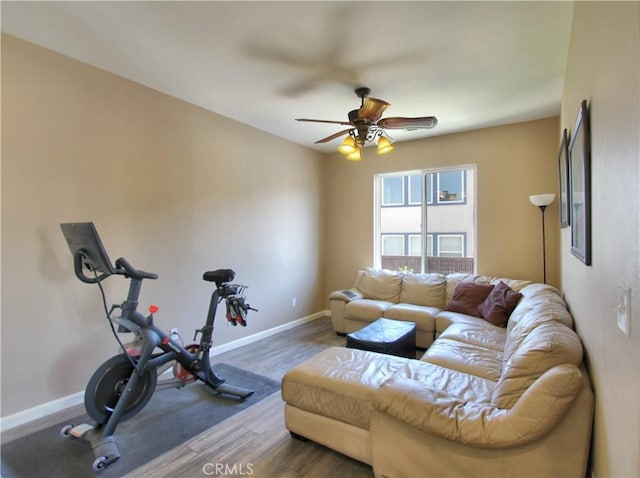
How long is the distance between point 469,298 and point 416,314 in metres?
0.65

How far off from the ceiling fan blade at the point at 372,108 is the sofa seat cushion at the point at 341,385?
202cm

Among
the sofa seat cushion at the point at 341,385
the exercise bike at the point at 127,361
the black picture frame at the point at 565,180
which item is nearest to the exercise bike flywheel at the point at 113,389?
the exercise bike at the point at 127,361

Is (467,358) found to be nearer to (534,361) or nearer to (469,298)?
(534,361)

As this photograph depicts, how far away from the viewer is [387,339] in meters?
2.99

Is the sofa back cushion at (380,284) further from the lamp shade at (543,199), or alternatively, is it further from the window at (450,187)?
the lamp shade at (543,199)

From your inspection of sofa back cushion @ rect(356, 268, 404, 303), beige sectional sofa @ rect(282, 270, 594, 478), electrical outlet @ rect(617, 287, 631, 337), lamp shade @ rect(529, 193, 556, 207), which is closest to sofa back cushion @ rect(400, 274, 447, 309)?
sofa back cushion @ rect(356, 268, 404, 303)

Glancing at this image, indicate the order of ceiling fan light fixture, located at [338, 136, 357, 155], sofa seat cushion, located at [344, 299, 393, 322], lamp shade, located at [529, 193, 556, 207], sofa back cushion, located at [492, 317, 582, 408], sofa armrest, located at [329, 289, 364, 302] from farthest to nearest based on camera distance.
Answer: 1. sofa armrest, located at [329, 289, 364, 302]
2. sofa seat cushion, located at [344, 299, 393, 322]
3. lamp shade, located at [529, 193, 556, 207]
4. ceiling fan light fixture, located at [338, 136, 357, 155]
5. sofa back cushion, located at [492, 317, 582, 408]

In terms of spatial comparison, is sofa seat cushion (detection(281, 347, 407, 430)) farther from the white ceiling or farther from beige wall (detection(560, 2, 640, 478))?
the white ceiling

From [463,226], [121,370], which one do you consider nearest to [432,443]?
[121,370]

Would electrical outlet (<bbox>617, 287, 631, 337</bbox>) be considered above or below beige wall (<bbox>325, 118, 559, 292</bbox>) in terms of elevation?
below

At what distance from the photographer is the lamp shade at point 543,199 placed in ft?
11.8

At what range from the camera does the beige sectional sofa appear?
1.36m

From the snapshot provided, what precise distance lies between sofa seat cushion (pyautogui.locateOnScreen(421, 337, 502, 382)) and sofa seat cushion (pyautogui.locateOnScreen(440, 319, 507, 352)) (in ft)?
0.29

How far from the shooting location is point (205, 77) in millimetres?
2928
